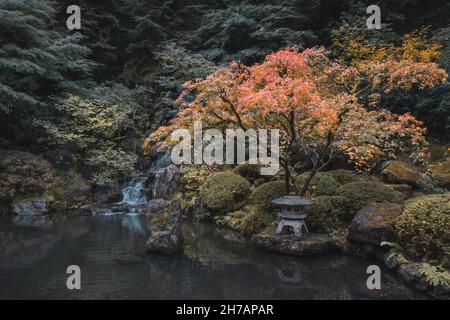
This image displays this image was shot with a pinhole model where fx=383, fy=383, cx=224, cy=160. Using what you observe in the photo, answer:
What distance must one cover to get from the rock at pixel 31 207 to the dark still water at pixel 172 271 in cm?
351

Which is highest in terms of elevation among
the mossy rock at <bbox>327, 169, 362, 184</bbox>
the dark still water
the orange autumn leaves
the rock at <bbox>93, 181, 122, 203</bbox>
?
the orange autumn leaves

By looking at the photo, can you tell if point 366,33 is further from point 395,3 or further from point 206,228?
point 206,228

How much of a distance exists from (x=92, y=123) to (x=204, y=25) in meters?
9.48

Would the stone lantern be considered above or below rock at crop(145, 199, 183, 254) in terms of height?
above

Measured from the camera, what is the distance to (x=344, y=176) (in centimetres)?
1265

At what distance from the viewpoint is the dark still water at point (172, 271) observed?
6867 mm

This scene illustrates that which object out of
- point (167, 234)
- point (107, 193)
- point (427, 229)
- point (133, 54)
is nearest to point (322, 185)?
point (427, 229)

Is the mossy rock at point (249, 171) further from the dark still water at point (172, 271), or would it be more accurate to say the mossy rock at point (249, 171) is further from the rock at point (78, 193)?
the rock at point (78, 193)

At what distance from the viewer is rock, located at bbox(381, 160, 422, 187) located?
12.0 metres

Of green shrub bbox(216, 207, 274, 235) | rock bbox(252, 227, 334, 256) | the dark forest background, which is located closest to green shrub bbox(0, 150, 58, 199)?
the dark forest background

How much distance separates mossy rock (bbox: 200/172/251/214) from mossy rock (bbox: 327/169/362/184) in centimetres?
297

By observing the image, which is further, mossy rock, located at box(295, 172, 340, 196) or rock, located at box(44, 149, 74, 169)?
rock, located at box(44, 149, 74, 169)

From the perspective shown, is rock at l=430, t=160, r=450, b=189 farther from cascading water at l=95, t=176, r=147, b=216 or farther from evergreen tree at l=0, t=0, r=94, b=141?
evergreen tree at l=0, t=0, r=94, b=141

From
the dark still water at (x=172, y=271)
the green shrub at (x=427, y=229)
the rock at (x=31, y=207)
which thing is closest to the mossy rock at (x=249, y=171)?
the dark still water at (x=172, y=271)
